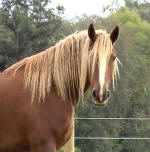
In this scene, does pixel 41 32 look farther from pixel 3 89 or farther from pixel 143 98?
pixel 3 89

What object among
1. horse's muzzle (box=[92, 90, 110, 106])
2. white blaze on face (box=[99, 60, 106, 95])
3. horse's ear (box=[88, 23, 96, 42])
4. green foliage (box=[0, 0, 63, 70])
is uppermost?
green foliage (box=[0, 0, 63, 70])

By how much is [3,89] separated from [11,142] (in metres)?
0.49

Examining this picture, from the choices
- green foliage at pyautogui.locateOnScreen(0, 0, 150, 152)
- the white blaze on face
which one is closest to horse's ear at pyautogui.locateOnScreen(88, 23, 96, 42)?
the white blaze on face

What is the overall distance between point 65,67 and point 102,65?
0.42 meters

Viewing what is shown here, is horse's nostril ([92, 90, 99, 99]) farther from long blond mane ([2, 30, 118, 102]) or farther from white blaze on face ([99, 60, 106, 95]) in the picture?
long blond mane ([2, 30, 118, 102])

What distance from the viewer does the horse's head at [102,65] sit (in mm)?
3531

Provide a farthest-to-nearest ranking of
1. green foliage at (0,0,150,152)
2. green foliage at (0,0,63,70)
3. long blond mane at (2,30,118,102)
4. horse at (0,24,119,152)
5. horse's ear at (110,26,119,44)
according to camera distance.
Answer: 1. green foliage at (0,0,63,70)
2. green foliage at (0,0,150,152)
3. horse's ear at (110,26,119,44)
4. long blond mane at (2,30,118,102)
5. horse at (0,24,119,152)

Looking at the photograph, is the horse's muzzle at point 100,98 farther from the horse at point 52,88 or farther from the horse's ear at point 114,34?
the horse's ear at point 114,34

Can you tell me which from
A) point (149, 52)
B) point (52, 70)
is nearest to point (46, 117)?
point (52, 70)

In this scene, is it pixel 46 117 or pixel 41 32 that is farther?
pixel 41 32

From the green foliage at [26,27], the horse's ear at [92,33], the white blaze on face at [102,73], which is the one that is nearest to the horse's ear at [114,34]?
the horse's ear at [92,33]

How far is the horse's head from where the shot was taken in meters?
3.53

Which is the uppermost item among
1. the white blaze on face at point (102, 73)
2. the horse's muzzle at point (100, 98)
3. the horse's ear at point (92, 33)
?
the horse's ear at point (92, 33)

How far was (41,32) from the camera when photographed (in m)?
30.5
